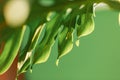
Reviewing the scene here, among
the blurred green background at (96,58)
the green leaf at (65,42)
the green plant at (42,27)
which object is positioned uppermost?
the green plant at (42,27)

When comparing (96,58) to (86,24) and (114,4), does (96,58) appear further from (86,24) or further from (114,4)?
(114,4)

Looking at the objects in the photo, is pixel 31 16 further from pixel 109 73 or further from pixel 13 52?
pixel 109 73

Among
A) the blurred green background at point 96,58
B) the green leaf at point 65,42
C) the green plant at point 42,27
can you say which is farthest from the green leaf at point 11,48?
the blurred green background at point 96,58

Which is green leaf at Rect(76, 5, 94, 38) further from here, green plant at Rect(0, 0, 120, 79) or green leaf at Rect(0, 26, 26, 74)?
green leaf at Rect(0, 26, 26, 74)

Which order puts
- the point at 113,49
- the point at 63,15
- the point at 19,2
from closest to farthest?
1. the point at 19,2
2. the point at 63,15
3. the point at 113,49

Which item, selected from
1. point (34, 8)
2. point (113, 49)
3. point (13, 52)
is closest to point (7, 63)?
point (13, 52)

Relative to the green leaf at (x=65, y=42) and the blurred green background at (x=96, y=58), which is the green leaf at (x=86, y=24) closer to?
the green leaf at (x=65, y=42)
